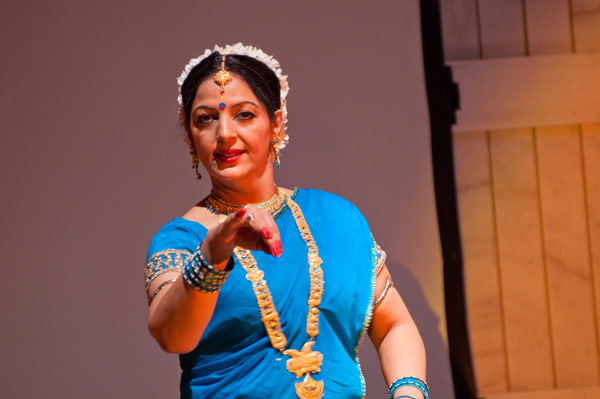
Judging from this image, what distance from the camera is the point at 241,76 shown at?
1606 mm

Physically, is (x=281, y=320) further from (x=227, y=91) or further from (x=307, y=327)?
(x=227, y=91)

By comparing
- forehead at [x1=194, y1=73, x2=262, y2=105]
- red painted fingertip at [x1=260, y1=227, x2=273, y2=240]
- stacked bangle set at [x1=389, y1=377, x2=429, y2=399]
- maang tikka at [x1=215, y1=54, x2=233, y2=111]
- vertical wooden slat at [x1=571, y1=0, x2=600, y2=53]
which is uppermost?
vertical wooden slat at [x1=571, y1=0, x2=600, y2=53]

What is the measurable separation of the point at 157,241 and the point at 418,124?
4.25 ft

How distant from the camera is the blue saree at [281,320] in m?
1.49

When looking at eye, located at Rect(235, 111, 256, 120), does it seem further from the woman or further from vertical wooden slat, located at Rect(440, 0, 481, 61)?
vertical wooden slat, located at Rect(440, 0, 481, 61)

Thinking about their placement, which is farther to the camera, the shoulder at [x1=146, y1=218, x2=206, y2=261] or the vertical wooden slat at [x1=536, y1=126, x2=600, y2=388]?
the vertical wooden slat at [x1=536, y1=126, x2=600, y2=388]

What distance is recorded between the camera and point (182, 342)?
1.35 meters

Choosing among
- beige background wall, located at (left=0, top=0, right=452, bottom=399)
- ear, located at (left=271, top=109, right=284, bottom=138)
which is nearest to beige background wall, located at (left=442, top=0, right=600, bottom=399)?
beige background wall, located at (left=0, top=0, right=452, bottom=399)

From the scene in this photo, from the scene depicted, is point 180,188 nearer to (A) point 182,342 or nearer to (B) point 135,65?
(B) point 135,65

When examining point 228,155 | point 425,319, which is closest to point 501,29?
point 425,319

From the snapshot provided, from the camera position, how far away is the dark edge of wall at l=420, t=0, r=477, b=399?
8.40ft

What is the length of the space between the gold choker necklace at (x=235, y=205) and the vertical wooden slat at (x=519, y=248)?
119cm

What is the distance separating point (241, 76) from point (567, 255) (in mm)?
1568

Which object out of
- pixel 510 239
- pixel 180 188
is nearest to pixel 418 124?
pixel 510 239
